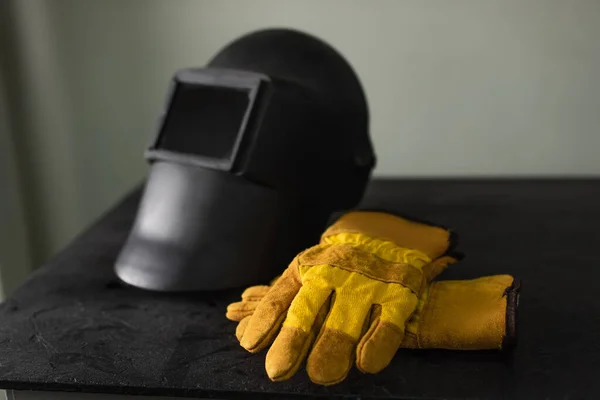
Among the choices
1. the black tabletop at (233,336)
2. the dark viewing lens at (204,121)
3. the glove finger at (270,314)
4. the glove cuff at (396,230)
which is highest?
the dark viewing lens at (204,121)

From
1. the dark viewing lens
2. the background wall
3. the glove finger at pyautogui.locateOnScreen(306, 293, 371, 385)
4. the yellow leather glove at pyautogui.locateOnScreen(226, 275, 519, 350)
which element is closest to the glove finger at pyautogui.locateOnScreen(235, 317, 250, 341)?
the yellow leather glove at pyautogui.locateOnScreen(226, 275, 519, 350)

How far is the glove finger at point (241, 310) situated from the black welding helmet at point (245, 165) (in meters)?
0.07

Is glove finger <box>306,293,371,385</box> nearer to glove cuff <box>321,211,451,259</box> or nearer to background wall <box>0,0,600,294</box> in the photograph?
glove cuff <box>321,211,451,259</box>

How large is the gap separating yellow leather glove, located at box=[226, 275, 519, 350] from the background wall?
62 centimetres

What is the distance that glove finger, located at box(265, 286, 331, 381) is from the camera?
2.31 feet

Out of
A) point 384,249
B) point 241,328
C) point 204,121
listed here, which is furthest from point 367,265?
point 204,121

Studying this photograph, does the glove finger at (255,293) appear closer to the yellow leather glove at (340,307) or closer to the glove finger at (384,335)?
the yellow leather glove at (340,307)

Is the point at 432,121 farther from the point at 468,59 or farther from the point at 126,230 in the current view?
the point at 126,230

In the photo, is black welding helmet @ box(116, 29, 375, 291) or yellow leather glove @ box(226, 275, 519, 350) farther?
black welding helmet @ box(116, 29, 375, 291)

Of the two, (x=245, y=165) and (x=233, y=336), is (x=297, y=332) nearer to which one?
(x=233, y=336)

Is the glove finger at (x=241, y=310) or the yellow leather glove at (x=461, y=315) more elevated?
the yellow leather glove at (x=461, y=315)

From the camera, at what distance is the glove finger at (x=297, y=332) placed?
2.31ft

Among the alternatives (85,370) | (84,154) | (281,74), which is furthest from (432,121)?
(85,370)

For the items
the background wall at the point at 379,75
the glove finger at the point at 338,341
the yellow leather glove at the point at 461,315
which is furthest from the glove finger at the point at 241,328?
the background wall at the point at 379,75
